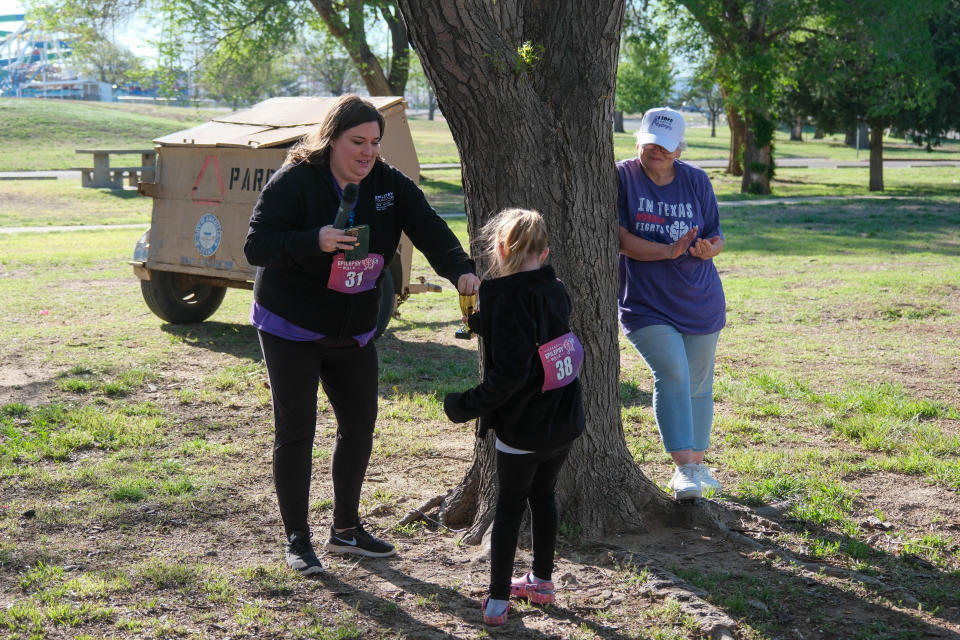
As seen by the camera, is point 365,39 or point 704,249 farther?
point 365,39

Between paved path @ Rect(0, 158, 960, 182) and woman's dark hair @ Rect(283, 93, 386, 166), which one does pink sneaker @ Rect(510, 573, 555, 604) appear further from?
paved path @ Rect(0, 158, 960, 182)

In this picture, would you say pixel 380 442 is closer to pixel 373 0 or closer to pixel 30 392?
pixel 30 392

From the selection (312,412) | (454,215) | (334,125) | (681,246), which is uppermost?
(334,125)

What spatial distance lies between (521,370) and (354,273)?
797 mm

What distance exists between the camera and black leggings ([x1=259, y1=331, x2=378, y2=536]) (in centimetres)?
361

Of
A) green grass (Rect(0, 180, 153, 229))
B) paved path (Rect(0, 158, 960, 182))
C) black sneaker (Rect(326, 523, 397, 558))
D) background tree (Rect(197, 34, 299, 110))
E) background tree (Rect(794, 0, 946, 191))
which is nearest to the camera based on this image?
black sneaker (Rect(326, 523, 397, 558))

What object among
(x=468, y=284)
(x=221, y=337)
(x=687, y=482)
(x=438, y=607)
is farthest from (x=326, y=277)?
(x=221, y=337)

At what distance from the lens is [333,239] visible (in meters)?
3.29

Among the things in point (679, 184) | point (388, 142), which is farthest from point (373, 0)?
point (679, 184)

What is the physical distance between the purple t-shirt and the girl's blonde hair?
1.16 m

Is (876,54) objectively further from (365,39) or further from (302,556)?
(302,556)

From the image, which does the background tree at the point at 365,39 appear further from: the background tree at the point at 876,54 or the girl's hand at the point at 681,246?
the girl's hand at the point at 681,246

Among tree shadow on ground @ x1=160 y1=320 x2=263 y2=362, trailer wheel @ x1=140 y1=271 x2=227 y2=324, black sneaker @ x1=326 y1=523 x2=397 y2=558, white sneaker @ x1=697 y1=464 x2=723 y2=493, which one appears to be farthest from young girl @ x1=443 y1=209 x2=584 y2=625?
trailer wheel @ x1=140 y1=271 x2=227 y2=324

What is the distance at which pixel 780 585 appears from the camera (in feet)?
11.7
